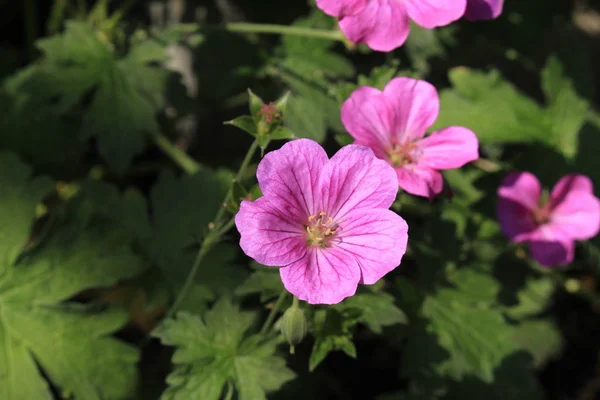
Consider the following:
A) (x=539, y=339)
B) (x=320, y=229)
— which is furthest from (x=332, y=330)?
(x=539, y=339)

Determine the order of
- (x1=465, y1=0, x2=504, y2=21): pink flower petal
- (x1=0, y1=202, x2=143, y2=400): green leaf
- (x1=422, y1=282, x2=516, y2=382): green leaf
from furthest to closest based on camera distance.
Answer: (x1=422, y1=282, x2=516, y2=382): green leaf → (x1=0, y1=202, x2=143, y2=400): green leaf → (x1=465, y1=0, x2=504, y2=21): pink flower petal

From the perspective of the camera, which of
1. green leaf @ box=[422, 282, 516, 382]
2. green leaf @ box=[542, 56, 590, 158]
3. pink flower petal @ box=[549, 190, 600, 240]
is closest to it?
green leaf @ box=[422, 282, 516, 382]

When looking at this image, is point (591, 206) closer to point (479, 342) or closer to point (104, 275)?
point (479, 342)

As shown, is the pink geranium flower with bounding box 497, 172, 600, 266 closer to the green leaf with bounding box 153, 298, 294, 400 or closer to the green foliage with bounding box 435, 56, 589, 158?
the green foliage with bounding box 435, 56, 589, 158

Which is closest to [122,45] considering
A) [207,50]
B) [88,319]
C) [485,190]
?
[207,50]

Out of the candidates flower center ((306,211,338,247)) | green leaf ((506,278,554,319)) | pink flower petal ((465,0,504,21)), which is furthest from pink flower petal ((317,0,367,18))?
green leaf ((506,278,554,319))
